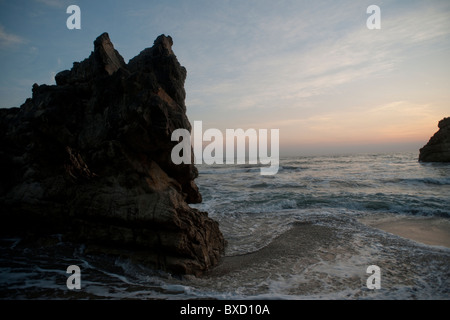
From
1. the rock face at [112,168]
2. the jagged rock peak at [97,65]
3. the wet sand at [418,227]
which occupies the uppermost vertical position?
the jagged rock peak at [97,65]

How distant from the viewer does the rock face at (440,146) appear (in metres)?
33.9

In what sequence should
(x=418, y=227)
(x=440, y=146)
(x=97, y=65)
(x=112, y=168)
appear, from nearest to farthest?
(x=112, y=168), (x=97, y=65), (x=418, y=227), (x=440, y=146)

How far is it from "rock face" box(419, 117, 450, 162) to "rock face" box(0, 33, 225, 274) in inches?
1680

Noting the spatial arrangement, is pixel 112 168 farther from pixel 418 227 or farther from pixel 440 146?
pixel 440 146

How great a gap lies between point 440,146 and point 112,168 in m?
46.0

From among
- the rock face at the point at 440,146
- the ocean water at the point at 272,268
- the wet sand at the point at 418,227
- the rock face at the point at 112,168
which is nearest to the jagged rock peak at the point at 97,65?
the rock face at the point at 112,168

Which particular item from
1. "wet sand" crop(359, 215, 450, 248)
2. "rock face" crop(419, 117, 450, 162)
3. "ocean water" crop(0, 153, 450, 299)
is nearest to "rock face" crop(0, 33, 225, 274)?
"ocean water" crop(0, 153, 450, 299)

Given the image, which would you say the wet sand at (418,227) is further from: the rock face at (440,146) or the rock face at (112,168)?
the rock face at (440,146)

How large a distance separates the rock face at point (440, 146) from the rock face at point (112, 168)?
140 feet

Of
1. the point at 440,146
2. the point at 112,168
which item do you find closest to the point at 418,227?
the point at 112,168

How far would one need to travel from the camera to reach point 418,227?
29.4 feet

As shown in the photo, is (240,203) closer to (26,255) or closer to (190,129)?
(190,129)
